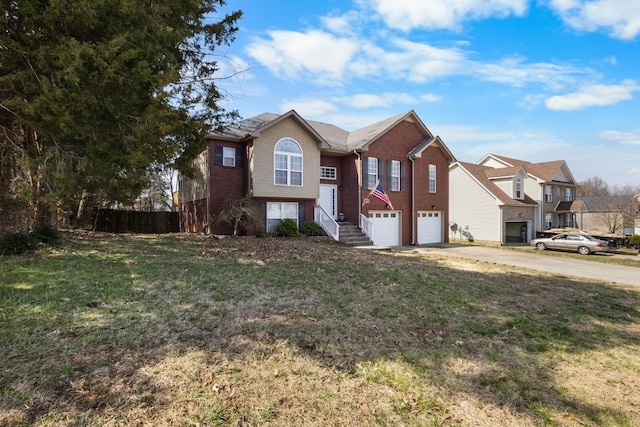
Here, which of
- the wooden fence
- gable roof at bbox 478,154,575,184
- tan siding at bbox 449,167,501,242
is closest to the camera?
the wooden fence

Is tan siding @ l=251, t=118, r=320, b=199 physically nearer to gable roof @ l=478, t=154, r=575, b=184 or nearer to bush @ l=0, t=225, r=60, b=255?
bush @ l=0, t=225, r=60, b=255

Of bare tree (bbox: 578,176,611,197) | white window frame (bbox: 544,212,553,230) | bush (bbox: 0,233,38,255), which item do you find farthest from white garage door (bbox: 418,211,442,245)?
bare tree (bbox: 578,176,611,197)

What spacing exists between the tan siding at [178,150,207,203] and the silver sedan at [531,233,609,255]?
73.4 feet

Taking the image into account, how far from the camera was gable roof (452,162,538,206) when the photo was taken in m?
25.6

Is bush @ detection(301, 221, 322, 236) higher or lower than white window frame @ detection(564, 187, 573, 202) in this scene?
lower

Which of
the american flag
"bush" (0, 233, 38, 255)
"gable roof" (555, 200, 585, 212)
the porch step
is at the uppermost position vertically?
the american flag

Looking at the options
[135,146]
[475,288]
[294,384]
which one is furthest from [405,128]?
[294,384]

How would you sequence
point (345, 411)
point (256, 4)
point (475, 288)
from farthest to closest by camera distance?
point (256, 4)
point (475, 288)
point (345, 411)

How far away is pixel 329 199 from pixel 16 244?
14.1 meters

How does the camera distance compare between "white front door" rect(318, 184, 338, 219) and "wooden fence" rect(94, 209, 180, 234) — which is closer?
"white front door" rect(318, 184, 338, 219)

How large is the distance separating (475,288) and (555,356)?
3563mm

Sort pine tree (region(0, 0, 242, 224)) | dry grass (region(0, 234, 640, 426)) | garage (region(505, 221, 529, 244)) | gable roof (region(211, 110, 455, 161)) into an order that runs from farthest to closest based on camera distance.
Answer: garage (region(505, 221, 529, 244)) → gable roof (region(211, 110, 455, 161)) → pine tree (region(0, 0, 242, 224)) → dry grass (region(0, 234, 640, 426))

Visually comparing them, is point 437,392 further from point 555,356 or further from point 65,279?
point 65,279

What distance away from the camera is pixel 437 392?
339 centimetres
